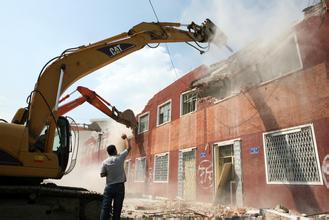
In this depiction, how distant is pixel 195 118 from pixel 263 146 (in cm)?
572

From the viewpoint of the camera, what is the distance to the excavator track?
532cm

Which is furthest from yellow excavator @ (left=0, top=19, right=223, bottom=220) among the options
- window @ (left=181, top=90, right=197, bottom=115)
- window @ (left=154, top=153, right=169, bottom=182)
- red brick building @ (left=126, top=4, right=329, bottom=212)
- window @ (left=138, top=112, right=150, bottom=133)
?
window @ (left=138, top=112, right=150, bottom=133)

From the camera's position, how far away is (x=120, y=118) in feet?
72.3

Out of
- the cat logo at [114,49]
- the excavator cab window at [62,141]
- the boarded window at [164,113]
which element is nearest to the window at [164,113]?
the boarded window at [164,113]

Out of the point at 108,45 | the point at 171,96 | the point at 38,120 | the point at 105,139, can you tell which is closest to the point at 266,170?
the point at 108,45

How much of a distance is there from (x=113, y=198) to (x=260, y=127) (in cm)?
743

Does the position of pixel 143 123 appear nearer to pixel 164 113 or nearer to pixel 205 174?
pixel 164 113

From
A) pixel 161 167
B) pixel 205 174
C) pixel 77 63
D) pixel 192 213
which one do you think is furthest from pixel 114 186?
pixel 161 167

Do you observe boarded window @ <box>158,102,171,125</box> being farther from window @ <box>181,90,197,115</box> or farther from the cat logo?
the cat logo

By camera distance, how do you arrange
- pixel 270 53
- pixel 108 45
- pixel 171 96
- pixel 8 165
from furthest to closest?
pixel 171 96 < pixel 270 53 < pixel 108 45 < pixel 8 165

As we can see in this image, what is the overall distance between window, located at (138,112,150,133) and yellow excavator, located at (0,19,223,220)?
50.7 feet

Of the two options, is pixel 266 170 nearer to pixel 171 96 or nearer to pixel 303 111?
pixel 303 111

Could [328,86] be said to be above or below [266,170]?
above

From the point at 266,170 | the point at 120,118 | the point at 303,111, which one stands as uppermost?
the point at 120,118
